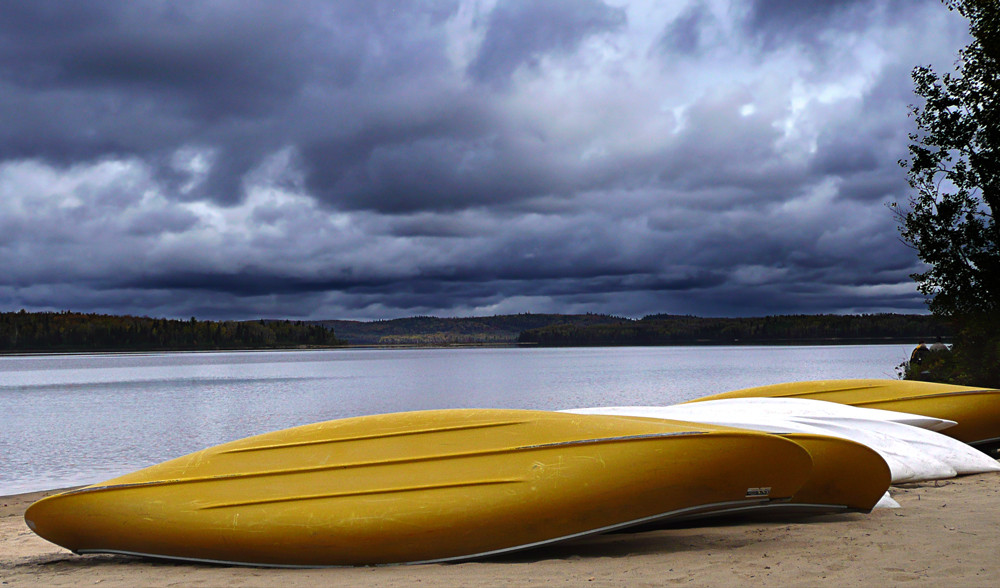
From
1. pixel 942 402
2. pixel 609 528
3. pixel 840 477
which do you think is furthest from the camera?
pixel 942 402

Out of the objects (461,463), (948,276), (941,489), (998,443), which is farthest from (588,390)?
(461,463)

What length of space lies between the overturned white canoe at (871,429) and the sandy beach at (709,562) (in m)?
1.62

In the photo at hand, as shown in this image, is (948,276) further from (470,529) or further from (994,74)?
(470,529)

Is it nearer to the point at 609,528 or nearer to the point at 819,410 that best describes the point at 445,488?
the point at 609,528

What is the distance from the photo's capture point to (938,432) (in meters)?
9.48

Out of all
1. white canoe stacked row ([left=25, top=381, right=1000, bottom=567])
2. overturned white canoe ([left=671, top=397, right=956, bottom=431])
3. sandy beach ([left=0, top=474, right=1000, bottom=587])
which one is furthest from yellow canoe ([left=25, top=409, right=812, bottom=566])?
overturned white canoe ([left=671, top=397, right=956, bottom=431])

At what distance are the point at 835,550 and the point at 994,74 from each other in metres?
12.9

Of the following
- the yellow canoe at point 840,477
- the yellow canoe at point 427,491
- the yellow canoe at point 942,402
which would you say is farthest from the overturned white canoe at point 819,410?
the yellow canoe at point 427,491

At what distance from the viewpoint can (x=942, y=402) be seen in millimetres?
10078

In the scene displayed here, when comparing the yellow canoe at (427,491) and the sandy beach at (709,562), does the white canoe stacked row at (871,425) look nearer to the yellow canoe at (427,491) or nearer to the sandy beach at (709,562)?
the sandy beach at (709,562)

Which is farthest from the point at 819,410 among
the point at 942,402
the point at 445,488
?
the point at 445,488

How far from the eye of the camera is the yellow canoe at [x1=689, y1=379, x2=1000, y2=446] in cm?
1002

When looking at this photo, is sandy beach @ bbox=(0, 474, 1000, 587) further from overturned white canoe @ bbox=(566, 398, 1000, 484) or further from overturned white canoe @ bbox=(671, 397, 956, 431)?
overturned white canoe @ bbox=(671, 397, 956, 431)

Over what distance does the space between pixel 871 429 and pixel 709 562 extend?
4.77 m
